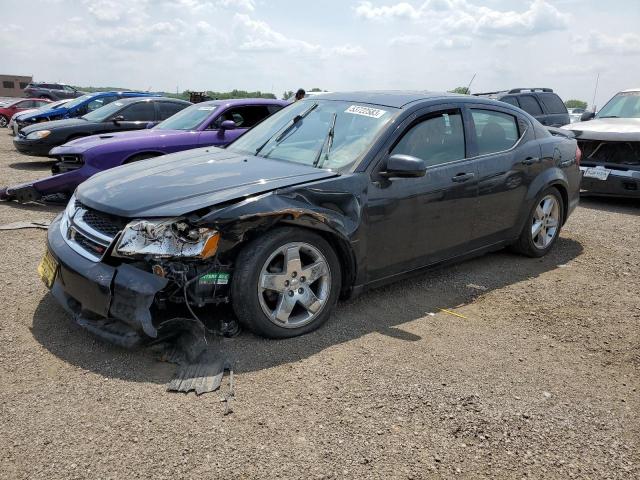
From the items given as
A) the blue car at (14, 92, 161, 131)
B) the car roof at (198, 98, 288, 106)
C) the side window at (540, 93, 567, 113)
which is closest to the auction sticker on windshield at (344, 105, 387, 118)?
the car roof at (198, 98, 288, 106)

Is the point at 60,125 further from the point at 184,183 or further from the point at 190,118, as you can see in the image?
the point at 184,183

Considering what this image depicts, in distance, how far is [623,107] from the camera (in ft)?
32.8

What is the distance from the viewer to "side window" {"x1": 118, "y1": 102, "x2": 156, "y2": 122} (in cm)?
1141

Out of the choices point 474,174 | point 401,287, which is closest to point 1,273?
point 401,287

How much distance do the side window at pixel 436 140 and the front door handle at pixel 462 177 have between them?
151 millimetres

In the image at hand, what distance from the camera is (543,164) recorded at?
5.63 meters

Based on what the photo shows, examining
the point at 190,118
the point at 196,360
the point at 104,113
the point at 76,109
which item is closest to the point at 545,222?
the point at 196,360

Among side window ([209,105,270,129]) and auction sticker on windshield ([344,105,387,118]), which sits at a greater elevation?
auction sticker on windshield ([344,105,387,118])

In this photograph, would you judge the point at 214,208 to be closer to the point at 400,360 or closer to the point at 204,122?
the point at 400,360

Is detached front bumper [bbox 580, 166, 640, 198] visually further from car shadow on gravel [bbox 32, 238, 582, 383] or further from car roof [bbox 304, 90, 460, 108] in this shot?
car roof [bbox 304, 90, 460, 108]

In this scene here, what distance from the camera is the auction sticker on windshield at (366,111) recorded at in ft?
14.6

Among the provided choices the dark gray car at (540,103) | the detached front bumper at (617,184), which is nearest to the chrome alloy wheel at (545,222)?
the detached front bumper at (617,184)

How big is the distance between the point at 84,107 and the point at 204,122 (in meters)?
7.27

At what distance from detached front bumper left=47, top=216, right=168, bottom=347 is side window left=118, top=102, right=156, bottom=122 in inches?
335
